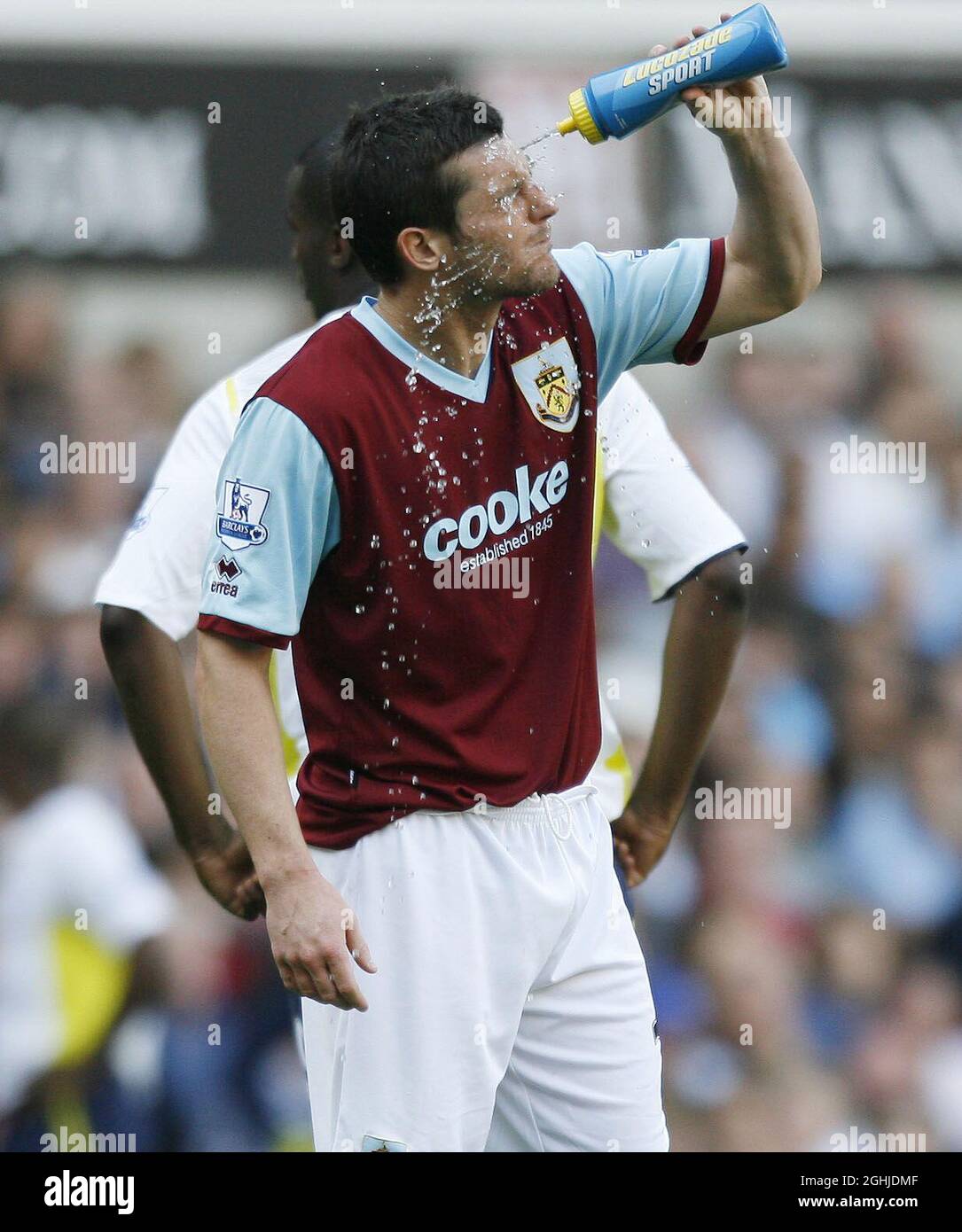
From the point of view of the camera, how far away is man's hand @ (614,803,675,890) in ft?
11.5

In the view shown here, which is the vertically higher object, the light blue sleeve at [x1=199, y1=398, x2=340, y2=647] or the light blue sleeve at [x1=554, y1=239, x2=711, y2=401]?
the light blue sleeve at [x1=554, y1=239, x2=711, y2=401]

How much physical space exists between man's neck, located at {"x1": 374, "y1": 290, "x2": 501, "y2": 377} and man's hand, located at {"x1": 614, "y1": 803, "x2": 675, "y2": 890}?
1.07m

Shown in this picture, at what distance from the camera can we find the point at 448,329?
9.14ft

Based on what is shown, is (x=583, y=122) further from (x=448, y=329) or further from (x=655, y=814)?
(x=655, y=814)

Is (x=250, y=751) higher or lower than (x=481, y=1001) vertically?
higher

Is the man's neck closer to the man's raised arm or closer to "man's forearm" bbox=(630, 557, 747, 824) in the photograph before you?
the man's raised arm

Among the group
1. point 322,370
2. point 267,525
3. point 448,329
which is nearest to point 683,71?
point 448,329

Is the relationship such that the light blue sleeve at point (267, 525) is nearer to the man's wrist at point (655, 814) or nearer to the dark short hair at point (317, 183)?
the dark short hair at point (317, 183)

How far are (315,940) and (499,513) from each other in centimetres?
70

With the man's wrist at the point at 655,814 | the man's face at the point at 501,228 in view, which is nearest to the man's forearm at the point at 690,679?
the man's wrist at the point at 655,814

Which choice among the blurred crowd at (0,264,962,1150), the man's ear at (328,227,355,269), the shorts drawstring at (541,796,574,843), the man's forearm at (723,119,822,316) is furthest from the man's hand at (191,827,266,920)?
the man's forearm at (723,119,822,316)

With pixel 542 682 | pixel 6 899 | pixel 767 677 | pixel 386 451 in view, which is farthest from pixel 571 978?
pixel 767 677

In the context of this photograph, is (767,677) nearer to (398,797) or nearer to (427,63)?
(427,63)
